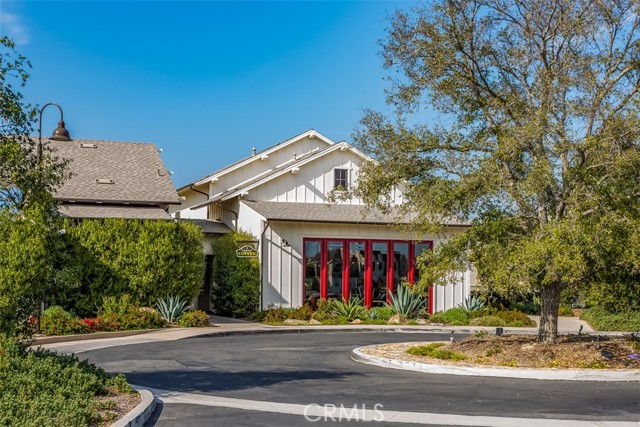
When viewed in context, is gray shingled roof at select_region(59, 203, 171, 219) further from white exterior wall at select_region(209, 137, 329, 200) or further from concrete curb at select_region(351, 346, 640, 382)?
concrete curb at select_region(351, 346, 640, 382)

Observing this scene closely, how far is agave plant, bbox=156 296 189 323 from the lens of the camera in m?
24.6

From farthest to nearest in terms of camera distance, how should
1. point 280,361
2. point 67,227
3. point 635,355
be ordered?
point 67,227 < point 280,361 < point 635,355

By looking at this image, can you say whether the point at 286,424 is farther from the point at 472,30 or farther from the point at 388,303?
the point at 388,303

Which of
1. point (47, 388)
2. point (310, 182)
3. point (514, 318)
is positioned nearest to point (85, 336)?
point (47, 388)

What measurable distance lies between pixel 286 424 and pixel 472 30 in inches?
388

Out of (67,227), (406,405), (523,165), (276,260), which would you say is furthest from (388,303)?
(406,405)

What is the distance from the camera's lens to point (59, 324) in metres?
21.2

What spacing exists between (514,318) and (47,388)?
66.8 feet

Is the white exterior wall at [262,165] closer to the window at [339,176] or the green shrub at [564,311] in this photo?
the window at [339,176]

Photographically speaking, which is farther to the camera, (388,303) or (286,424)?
(388,303)

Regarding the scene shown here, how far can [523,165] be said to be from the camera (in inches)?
643

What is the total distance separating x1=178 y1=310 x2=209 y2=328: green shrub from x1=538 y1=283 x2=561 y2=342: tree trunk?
11.3 metres

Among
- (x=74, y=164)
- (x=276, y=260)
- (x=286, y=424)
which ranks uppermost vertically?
(x=74, y=164)

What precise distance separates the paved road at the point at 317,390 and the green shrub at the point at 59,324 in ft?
10.3
